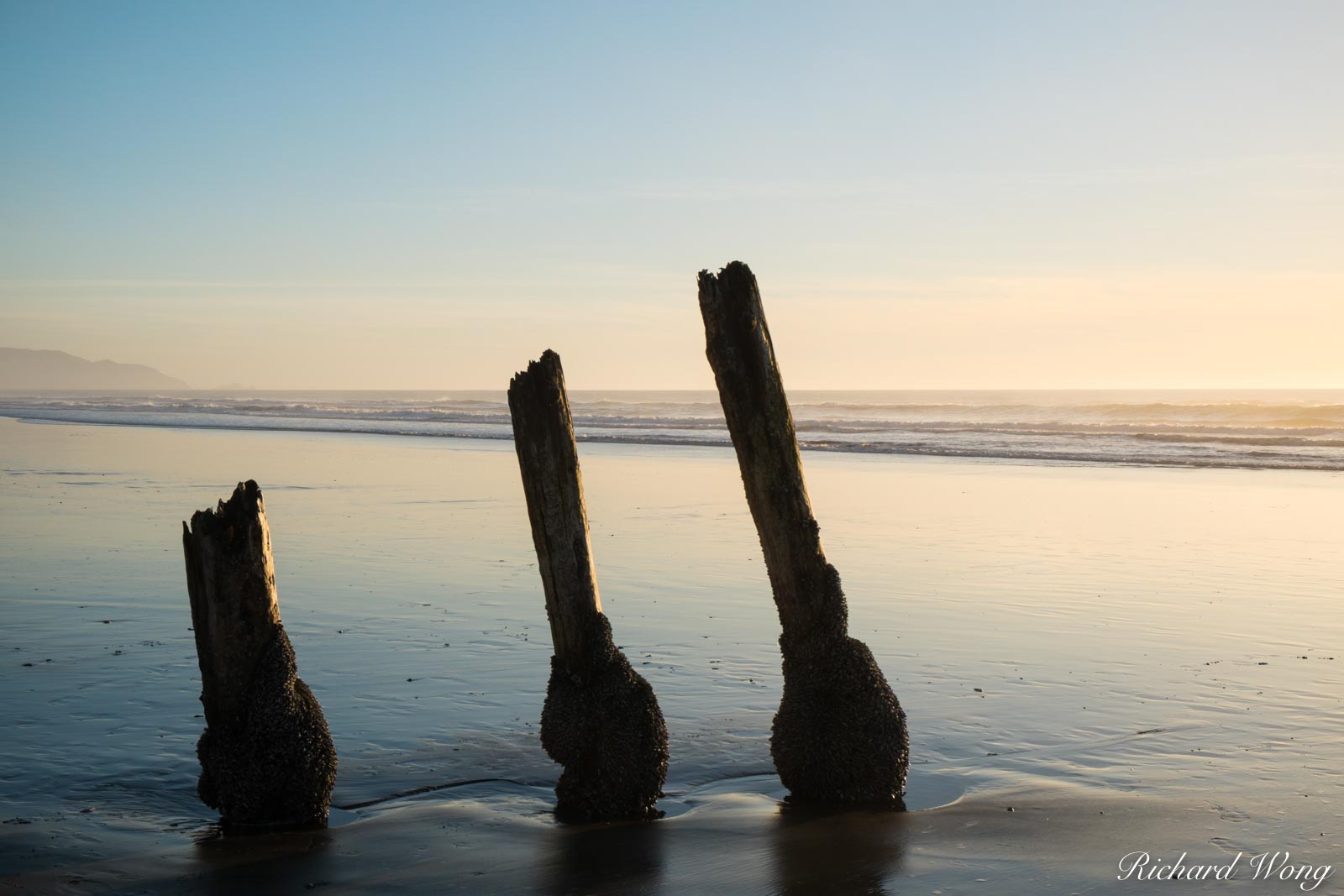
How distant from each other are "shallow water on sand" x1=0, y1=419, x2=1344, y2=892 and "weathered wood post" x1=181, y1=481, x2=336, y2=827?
0.25 m

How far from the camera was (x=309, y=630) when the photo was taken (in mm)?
9359

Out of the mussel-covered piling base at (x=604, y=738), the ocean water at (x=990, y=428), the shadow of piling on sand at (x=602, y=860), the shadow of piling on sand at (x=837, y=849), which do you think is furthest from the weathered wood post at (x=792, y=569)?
the ocean water at (x=990, y=428)

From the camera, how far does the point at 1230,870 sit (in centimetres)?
508

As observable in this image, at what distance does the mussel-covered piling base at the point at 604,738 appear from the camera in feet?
19.6

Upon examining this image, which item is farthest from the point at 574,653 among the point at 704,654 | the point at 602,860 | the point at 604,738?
the point at 704,654

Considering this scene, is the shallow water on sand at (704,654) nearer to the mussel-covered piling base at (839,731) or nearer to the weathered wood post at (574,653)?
the mussel-covered piling base at (839,731)

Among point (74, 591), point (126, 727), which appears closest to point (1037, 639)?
point (126, 727)

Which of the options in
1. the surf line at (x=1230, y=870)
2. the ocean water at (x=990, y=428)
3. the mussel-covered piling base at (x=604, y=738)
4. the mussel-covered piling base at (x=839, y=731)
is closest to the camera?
the surf line at (x=1230, y=870)

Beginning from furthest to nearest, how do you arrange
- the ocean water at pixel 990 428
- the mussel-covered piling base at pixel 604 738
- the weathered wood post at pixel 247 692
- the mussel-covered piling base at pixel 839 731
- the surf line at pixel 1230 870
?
the ocean water at pixel 990 428 < the mussel-covered piling base at pixel 839 731 < the mussel-covered piling base at pixel 604 738 < the weathered wood post at pixel 247 692 < the surf line at pixel 1230 870

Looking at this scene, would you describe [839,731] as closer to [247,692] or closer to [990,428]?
[247,692]

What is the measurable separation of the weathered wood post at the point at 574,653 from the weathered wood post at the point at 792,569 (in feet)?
2.69

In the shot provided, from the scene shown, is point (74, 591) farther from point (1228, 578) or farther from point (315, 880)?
point (1228, 578)

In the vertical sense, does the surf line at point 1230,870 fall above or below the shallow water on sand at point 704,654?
below

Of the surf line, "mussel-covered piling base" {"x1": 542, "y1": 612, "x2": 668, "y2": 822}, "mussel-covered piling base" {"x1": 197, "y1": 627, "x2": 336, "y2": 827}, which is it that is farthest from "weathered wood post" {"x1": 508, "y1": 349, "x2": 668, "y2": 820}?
the surf line
